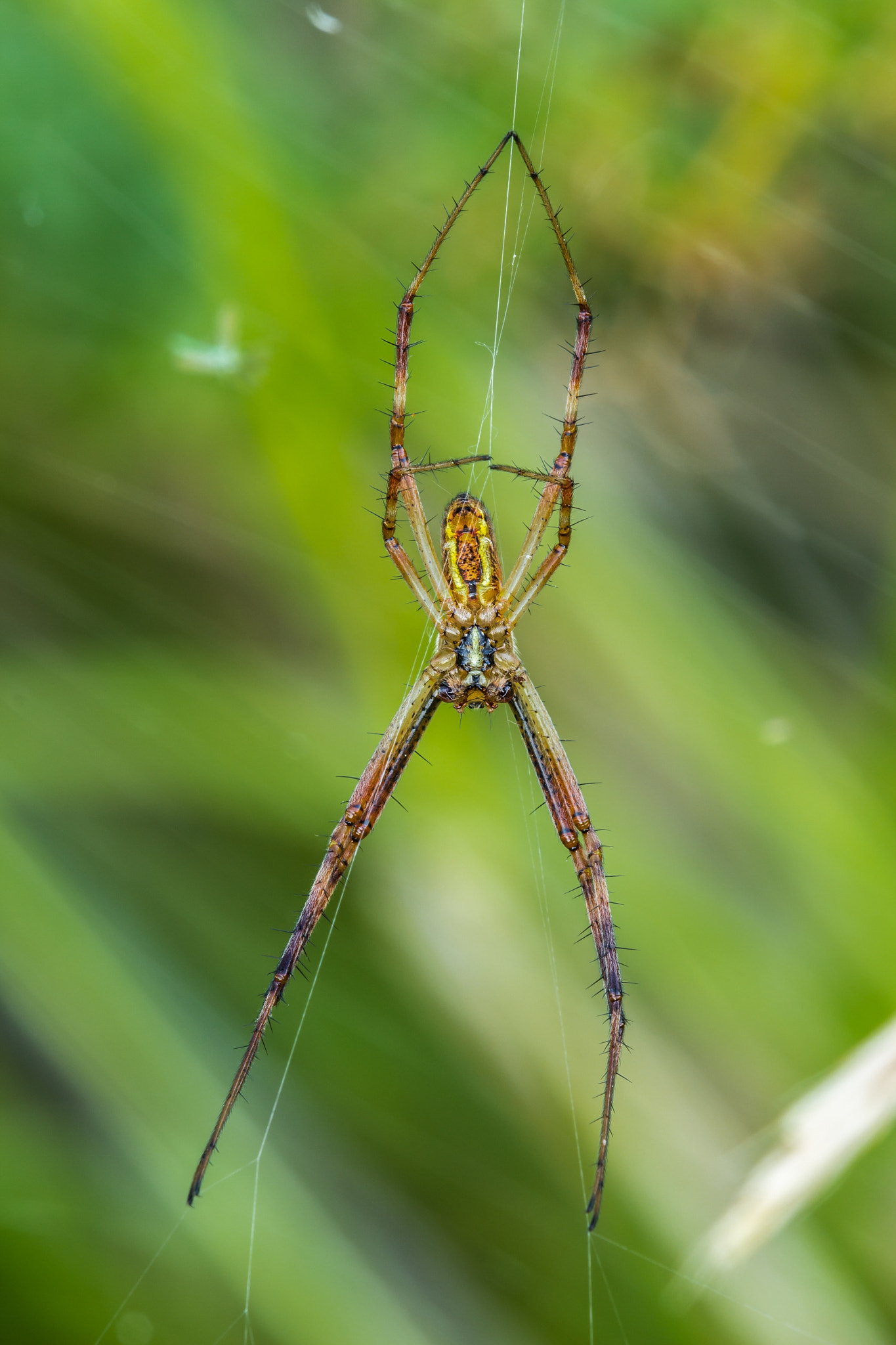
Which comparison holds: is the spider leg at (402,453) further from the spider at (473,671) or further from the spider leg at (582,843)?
the spider leg at (582,843)

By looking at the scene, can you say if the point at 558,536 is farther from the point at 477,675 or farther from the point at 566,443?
the point at 477,675

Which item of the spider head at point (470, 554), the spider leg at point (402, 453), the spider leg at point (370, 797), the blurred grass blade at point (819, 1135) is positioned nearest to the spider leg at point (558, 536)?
the spider head at point (470, 554)

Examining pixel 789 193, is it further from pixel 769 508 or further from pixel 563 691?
pixel 563 691

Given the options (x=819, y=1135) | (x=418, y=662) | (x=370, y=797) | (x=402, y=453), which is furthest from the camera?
(x=418, y=662)

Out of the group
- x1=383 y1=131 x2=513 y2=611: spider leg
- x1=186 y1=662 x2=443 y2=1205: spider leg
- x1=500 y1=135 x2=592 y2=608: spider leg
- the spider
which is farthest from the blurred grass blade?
x1=383 y1=131 x2=513 y2=611: spider leg

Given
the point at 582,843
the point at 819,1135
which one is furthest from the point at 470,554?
the point at 819,1135

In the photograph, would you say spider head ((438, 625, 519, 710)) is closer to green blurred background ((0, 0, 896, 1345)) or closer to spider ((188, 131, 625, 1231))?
spider ((188, 131, 625, 1231))
